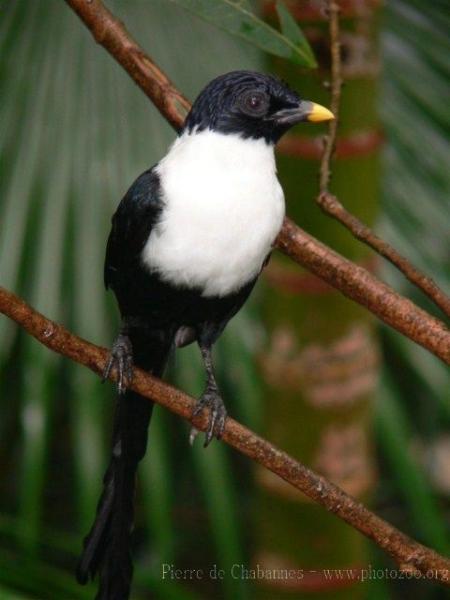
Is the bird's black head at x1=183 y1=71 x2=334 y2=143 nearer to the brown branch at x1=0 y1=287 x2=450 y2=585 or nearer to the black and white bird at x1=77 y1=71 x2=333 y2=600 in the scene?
the black and white bird at x1=77 y1=71 x2=333 y2=600

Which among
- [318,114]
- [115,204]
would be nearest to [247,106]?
[318,114]

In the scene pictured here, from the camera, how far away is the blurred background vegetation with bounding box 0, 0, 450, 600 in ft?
5.92

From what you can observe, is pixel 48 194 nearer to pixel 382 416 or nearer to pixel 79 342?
pixel 79 342

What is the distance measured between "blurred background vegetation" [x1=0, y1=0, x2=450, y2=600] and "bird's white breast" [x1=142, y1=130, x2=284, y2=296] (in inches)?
5.7

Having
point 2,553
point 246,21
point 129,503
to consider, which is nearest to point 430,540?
point 129,503

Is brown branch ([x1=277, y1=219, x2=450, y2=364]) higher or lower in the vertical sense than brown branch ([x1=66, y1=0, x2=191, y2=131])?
lower

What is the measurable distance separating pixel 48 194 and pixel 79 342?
0.51 meters

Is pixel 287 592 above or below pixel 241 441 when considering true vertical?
below

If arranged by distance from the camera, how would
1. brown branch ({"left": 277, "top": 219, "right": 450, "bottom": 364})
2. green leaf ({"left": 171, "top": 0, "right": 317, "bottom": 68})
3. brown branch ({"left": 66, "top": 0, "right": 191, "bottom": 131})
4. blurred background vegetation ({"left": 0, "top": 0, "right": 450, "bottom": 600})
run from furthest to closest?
blurred background vegetation ({"left": 0, "top": 0, "right": 450, "bottom": 600}) < brown branch ({"left": 66, "top": 0, "right": 191, "bottom": 131}) < brown branch ({"left": 277, "top": 219, "right": 450, "bottom": 364}) < green leaf ({"left": 171, "top": 0, "right": 317, "bottom": 68})

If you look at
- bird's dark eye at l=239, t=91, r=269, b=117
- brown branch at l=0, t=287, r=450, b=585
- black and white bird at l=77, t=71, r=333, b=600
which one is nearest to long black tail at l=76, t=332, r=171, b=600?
black and white bird at l=77, t=71, r=333, b=600

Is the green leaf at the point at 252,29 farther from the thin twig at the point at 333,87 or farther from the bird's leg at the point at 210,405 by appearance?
the bird's leg at the point at 210,405

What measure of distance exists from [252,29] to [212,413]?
60cm

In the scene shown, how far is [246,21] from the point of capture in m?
1.34

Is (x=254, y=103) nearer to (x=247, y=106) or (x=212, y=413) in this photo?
(x=247, y=106)
